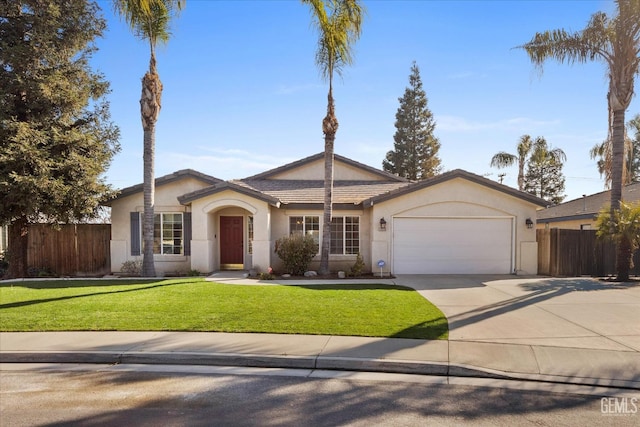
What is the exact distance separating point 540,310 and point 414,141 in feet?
124

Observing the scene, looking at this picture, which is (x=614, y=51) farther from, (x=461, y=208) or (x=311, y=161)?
(x=311, y=161)

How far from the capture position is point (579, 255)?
51.7ft

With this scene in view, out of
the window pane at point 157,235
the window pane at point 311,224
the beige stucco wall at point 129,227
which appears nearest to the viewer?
the beige stucco wall at point 129,227

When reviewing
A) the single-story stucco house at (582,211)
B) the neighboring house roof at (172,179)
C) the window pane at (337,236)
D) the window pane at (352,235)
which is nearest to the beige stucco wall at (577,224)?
the single-story stucco house at (582,211)

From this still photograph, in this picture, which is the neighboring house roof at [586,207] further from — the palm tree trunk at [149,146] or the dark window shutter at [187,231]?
the palm tree trunk at [149,146]

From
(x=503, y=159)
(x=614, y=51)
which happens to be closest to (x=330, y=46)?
(x=614, y=51)

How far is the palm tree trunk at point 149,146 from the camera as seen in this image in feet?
50.0

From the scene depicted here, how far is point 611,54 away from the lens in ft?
47.7

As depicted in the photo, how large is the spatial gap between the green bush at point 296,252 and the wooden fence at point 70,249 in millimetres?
7673

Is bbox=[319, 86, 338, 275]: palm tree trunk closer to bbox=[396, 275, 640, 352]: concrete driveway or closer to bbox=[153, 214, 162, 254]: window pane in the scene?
bbox=[396, 275, 640, 352]: concrete driveway

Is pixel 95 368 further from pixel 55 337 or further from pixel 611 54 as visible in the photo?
pixel 611 54

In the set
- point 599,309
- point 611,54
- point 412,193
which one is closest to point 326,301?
point 599,309

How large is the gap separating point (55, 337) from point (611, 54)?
61.8 feet

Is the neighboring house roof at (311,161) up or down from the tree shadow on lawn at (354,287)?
up
